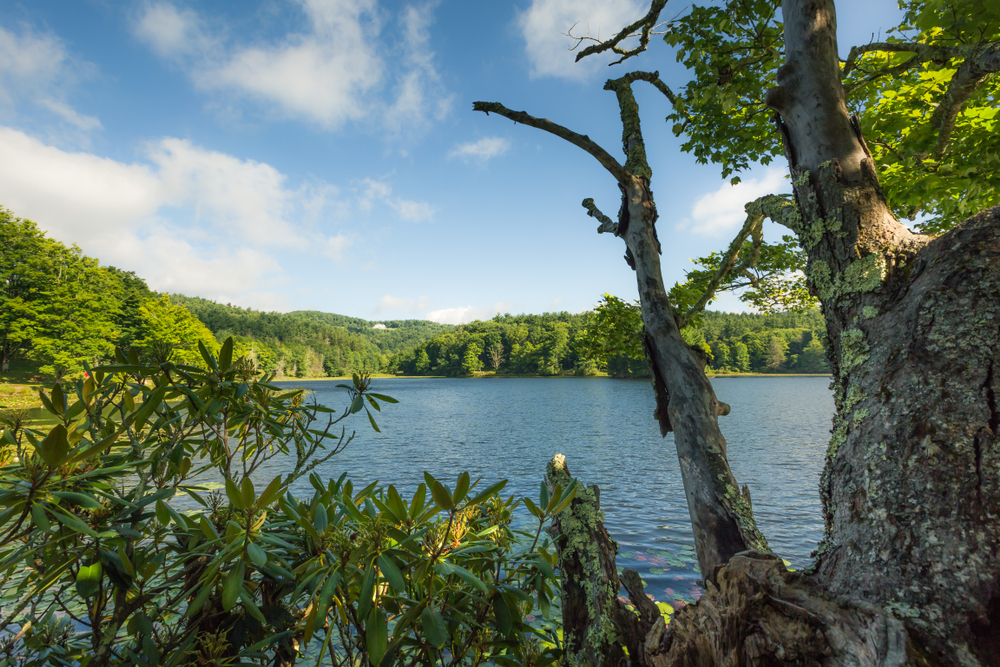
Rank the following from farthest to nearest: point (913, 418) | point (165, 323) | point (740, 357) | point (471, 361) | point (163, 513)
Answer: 1. point (471, 361)
2. point (740, 357)
3. point (165, 323)
4. point (163, 513)
5. point (913, 418)

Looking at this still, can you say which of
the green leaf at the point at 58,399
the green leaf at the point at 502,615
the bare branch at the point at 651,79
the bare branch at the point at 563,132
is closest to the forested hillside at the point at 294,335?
the green leaf at the point at 58,399

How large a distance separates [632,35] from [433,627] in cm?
492

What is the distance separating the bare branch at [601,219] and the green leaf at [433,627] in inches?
137

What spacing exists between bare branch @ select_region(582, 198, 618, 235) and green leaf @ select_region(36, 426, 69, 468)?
3833 mm

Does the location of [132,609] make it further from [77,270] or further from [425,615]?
[77,270]

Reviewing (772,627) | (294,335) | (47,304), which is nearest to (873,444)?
(772,627)

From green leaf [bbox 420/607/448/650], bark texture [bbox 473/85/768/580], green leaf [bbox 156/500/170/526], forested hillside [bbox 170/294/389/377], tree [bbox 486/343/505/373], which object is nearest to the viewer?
green leaf [bbox 420/607/448/650]

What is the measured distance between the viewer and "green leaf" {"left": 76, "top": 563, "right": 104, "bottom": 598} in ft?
4.13

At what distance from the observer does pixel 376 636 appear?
4.00 ft

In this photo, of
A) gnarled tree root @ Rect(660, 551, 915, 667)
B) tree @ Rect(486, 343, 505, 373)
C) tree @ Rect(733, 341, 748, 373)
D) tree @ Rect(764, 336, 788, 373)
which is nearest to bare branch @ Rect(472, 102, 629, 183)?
gnarled tree root @ Rect(660, 551, 915, 667)

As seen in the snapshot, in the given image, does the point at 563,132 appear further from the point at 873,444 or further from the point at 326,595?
the point at 326,595

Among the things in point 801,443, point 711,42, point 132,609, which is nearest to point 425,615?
point 132,609

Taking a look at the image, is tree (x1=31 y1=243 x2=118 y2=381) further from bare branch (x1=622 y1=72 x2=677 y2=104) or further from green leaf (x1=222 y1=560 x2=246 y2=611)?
green leaf (x1=222 y1=560 x2=246 y2=611)

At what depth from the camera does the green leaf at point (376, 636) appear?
1.20 metres
